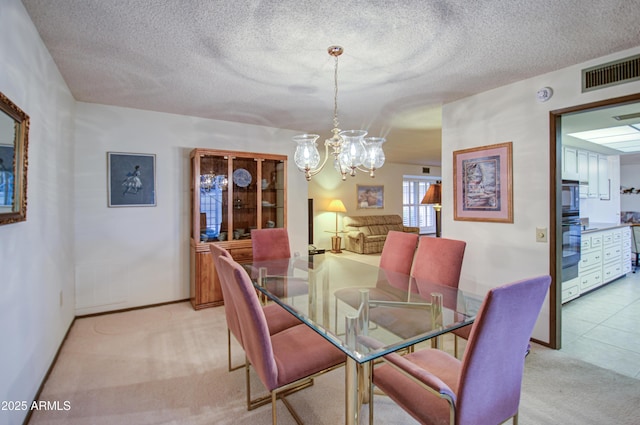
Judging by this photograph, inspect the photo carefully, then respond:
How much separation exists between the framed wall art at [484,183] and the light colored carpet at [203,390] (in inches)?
50.3

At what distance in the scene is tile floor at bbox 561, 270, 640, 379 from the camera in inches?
98.7

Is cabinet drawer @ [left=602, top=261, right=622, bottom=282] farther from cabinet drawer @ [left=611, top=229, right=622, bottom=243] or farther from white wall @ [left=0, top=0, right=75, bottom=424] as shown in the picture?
white wall @ [left=0, top=0, right=75, bottom=424]

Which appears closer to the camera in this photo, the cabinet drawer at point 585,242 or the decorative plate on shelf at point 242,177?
the cabinet drawer at point 585,242

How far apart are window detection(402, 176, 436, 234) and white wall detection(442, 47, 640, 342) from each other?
669cm

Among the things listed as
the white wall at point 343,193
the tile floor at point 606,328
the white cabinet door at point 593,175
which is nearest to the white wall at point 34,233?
the tile floor at point 606,328

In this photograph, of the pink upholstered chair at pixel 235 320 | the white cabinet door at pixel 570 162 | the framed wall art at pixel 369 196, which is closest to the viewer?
the pink upholstered chair at pixel 235 320

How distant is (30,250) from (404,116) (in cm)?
384

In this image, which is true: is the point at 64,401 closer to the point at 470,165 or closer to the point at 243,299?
the point at 243,299

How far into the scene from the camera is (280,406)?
76.8 inches

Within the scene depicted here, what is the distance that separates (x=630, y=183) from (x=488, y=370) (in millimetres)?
8665

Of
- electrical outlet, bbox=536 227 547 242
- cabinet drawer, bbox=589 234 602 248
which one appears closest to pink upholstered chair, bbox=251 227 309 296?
electrical outlet, bbox=536 227 547 242

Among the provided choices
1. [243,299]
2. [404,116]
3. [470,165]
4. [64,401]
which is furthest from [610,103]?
[64,401]

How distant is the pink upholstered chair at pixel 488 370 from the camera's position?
1.12 meters

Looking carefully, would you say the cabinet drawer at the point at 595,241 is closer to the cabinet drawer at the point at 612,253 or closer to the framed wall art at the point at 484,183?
the cabinet drawer at the point at 612,253
